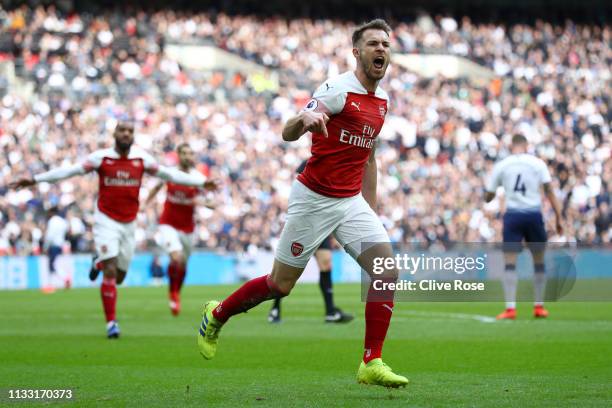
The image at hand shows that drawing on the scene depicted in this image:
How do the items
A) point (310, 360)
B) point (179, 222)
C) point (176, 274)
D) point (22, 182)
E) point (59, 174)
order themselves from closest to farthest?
point (310, 360)
point (22, 182)
point (59, 174)
point (176, 274)
point (179, 222)

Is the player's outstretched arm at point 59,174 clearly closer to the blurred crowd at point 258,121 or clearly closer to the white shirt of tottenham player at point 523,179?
the white shirt of tottenham player at point 523,179

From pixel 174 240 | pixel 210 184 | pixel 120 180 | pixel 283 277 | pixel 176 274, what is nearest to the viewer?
pixel 283 277

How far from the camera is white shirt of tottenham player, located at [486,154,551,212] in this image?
52.1 feet

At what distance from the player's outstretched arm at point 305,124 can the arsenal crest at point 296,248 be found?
104cm

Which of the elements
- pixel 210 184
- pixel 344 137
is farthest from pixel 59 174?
pixel 344 137

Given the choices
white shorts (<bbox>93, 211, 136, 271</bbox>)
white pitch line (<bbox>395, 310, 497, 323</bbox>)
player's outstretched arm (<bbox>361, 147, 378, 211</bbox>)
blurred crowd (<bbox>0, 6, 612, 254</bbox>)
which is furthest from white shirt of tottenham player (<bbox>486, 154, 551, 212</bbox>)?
blurred crowd (<bbox>0, 6, 612, 254</bbox>)

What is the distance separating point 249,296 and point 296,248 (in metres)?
0.61

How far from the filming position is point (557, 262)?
18.2 m

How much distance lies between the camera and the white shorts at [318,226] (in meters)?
8.41

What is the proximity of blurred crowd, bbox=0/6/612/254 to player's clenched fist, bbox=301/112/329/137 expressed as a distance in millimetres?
22892

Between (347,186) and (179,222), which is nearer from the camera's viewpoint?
(347,186)

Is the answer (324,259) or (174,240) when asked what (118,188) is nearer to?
(324,259)

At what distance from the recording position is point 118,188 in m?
13.9

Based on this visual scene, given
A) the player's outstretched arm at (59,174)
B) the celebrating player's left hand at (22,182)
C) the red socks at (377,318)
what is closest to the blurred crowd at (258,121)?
the player's outstretched arm at (59,174)
